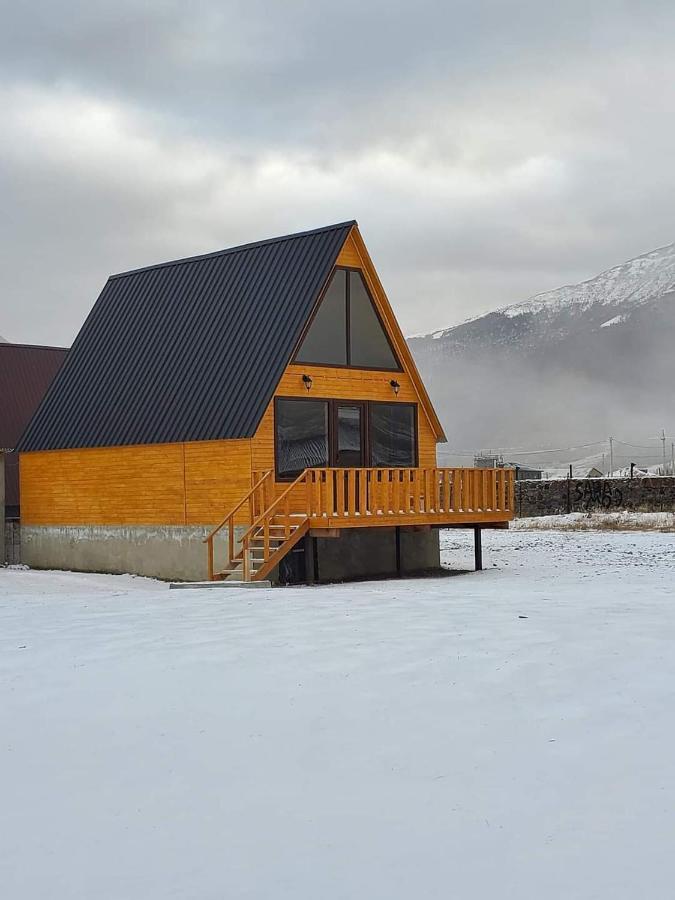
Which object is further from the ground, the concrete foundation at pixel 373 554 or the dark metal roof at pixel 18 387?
the dark metal roof at pixel 18 387

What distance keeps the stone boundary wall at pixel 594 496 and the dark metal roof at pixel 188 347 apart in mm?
22759

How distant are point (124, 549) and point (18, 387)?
10.4 m

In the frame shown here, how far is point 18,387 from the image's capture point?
3316 cm

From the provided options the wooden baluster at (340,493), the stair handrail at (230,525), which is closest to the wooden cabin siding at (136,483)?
the stair handrail at (230,525)

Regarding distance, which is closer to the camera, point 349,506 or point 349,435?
point 349,506

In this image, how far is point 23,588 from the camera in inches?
835

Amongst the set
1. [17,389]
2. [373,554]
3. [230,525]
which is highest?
[17,389]

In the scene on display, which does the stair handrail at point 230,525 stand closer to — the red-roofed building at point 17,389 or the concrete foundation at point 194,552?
the concrete foundation at point 194,552

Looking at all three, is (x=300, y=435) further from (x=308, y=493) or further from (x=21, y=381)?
(x=21, y=381)

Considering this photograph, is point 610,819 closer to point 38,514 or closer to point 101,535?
point 101,535

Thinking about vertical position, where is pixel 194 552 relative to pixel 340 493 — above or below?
below

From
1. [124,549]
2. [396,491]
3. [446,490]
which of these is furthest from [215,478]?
[446,490]

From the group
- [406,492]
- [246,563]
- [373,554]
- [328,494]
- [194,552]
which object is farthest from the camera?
[373,554]

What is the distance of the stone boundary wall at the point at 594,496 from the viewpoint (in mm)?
43750
